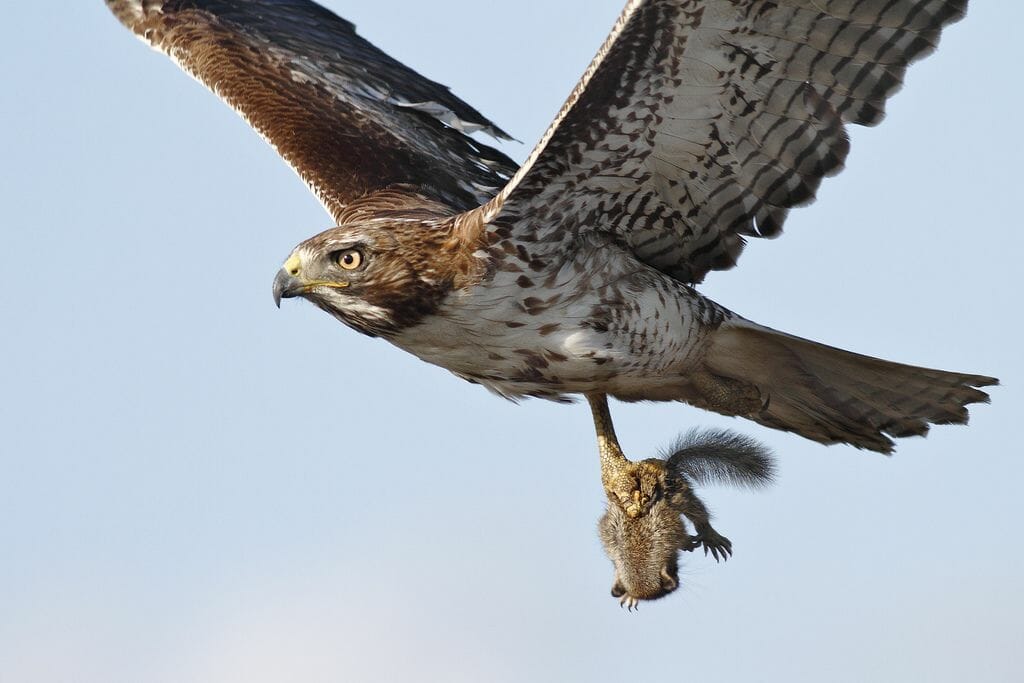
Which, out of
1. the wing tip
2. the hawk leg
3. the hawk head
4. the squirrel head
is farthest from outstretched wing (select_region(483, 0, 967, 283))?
the wing tip

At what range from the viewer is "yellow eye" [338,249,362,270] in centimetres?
739

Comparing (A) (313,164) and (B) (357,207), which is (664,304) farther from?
(A) (313,164)

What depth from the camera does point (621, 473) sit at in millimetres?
7934

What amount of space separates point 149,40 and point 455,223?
4020mm

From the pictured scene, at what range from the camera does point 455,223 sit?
753 centimetres

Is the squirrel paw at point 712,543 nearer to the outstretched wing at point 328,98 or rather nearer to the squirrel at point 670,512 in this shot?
the squirrel at point 670,512

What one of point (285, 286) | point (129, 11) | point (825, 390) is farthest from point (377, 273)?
point (129, 11)

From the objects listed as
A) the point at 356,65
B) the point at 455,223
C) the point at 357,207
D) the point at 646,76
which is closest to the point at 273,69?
the point at 356,65

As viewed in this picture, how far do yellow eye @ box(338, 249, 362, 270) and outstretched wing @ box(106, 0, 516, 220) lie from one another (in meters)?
1.65

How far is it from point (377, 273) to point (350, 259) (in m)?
0.14

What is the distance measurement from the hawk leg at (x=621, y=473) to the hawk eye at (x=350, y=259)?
1358 millimetres

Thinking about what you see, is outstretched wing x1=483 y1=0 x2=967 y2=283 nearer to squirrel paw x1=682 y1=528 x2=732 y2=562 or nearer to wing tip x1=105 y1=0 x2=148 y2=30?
squirrel paw x1=682 y1=528 x2=732 y2=562

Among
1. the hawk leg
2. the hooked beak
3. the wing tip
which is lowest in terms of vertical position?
the hawk leg

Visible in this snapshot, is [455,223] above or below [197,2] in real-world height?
below
